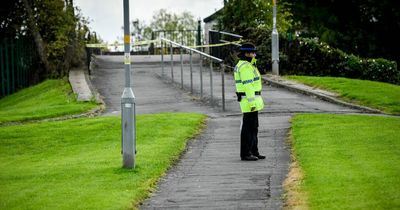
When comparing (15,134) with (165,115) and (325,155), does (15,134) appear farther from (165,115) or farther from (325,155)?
(325,155)

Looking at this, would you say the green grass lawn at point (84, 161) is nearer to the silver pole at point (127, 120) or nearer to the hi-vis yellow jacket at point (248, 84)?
the silver pole at point (127, 120)

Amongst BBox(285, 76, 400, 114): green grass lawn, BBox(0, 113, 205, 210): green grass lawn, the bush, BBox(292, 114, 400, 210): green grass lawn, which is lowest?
BBox(0, 113, 205, 210): green grass lawn

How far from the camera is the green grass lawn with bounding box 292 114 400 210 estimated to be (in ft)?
33.9

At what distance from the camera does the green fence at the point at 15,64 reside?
113 ft

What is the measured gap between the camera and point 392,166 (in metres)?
12.3

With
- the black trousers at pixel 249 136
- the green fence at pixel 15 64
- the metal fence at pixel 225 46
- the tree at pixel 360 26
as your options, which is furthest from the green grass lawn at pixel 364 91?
the tree at pixel 360 26

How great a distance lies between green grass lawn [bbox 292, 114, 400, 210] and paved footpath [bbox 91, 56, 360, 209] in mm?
426

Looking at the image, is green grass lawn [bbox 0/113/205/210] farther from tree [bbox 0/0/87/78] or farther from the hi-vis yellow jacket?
tree [bbox 0/0/87/78]

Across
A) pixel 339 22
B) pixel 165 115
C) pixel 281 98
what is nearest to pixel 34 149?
pixel 165 115

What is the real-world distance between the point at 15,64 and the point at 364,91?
16019 millimetres

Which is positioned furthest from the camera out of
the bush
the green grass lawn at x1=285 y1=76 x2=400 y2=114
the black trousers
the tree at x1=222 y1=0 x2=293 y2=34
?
the tree at x1=222 y1=0 x2=293 y2=34

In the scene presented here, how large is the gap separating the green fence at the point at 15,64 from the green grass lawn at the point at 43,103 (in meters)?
1.35

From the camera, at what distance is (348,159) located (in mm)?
13281

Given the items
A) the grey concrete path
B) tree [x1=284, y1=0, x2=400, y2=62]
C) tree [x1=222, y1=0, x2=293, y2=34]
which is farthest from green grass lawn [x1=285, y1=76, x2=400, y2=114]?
tree [x1=284, y1=0, x2=400, y2=62]
